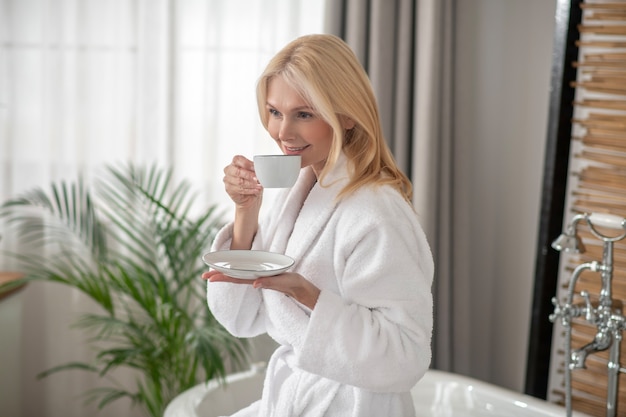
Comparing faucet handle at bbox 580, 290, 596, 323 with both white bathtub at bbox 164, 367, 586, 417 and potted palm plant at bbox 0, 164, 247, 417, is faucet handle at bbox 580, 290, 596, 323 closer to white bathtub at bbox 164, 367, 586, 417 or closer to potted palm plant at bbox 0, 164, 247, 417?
white bathtub at bbox 164, 367, 586, 417

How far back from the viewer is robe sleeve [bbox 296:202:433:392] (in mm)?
1578

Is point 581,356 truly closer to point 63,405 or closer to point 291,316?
point 291,316

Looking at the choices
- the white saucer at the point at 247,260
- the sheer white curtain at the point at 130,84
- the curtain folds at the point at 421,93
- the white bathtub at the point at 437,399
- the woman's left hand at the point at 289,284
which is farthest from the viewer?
the sheer white curtain at the point at 130,84

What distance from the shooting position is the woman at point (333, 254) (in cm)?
158

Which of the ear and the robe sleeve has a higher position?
the ear

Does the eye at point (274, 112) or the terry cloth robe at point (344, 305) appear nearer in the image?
the terry cloth robe at point (344, 305)

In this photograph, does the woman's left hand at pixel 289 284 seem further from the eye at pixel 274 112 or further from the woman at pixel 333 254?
the eye at pixel 274 112

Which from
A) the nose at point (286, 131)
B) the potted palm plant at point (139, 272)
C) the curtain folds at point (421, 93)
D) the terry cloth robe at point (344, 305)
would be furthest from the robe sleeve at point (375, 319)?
the curtain folds at point (421, 93)

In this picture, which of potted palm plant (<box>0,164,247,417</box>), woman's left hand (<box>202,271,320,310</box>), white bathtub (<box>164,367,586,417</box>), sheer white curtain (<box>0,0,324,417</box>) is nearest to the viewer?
woman's left hand (<box>202,271,320,310</box>)

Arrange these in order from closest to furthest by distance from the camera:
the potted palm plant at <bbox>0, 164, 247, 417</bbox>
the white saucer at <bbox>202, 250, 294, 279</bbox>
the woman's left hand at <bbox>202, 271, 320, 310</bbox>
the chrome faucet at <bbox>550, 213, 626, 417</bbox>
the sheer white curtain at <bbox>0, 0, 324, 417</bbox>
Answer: the woman's left hand at <bbox>202, 271, 320, 310</bbox>
the white saucer at <bbox>202, 250, 294, 279</bbox>
the chrome faucet at <bbox>550, 213, 626, 417</bbox>
the potted palm plant at <bbox>0, 164, 247, 417</bbox>
the sheer white curtain at <bbox>0, 0, 324, 417</bbox>

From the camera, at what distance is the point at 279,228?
6.05ft

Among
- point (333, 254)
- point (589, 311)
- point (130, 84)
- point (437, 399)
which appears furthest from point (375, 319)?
point (130, 84)

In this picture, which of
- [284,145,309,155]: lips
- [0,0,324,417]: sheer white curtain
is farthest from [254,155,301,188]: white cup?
[0,0,324,417]: sheer white curtain

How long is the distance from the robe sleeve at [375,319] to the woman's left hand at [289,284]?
0.02 m
